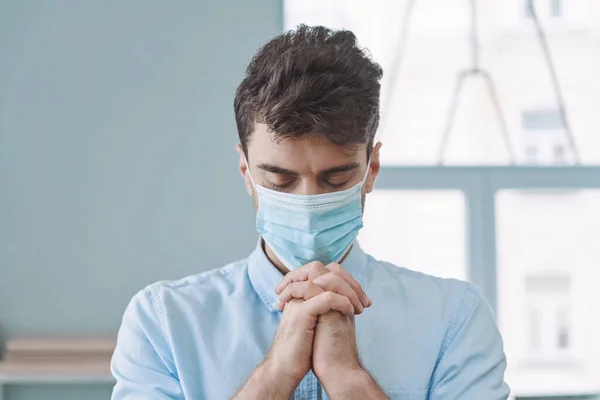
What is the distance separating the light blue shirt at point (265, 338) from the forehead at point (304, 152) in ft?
0.76

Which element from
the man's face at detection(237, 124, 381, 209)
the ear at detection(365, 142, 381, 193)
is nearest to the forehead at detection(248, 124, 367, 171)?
the man's face at detection(237, 124, 381, 209)

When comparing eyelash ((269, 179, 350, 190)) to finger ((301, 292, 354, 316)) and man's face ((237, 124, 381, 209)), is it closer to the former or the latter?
man's face ((237, 124, 381, 209))

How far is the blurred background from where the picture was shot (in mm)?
2613

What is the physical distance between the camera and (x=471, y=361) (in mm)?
1240

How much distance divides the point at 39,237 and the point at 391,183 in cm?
134

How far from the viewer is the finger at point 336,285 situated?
46.1 inches

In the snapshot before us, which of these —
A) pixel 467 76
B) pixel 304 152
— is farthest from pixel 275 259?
pixel 467 76

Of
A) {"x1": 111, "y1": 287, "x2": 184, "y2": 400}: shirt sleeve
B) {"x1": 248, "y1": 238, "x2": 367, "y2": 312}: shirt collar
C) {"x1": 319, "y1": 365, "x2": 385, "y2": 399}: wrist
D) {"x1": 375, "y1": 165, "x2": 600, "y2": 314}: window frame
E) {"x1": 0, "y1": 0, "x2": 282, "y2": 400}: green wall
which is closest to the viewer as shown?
{"x1": 319, "y1": 365, "x2": 385, "y2": 399}: wrist

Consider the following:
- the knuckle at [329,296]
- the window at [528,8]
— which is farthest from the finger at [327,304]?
the window at [528,8]

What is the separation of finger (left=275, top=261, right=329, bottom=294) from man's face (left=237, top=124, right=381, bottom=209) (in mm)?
133

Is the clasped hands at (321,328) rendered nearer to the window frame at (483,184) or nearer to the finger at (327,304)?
the finger at (327,304)

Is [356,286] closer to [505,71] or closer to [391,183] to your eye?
[391,183]

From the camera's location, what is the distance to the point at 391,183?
8.88ft

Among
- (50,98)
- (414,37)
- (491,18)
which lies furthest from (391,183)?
(50,98)
